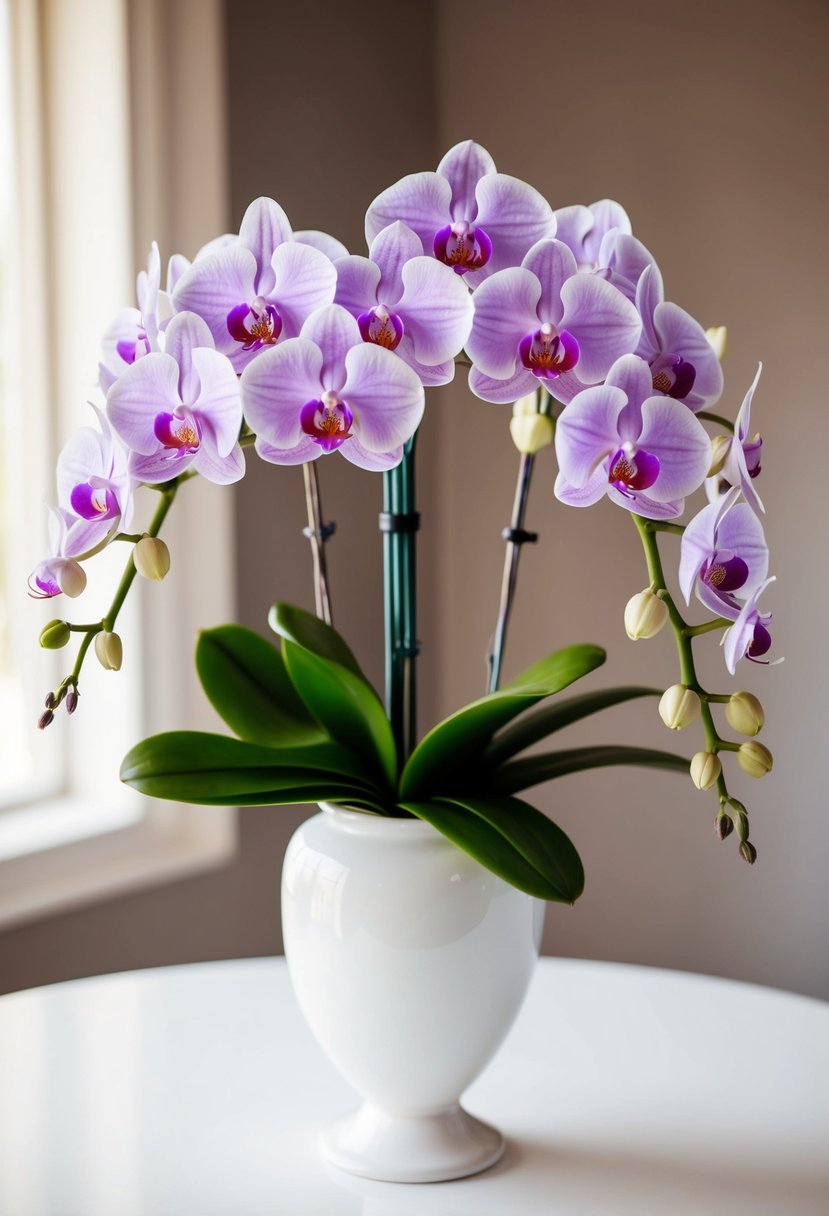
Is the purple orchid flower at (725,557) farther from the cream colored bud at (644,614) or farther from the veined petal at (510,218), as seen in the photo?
the veined petal at (510,218)

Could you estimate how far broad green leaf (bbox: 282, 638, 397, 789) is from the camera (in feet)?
2.39

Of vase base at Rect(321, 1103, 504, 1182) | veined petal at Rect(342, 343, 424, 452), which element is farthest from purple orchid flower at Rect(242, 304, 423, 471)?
vase base at Rect(321, 1103, 504, 1182)

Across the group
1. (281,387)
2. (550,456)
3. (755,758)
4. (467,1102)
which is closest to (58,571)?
(281,387)

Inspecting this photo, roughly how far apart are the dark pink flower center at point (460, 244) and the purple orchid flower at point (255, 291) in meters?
0.07

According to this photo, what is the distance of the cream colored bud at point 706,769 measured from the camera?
62 cm

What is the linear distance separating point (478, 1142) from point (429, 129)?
63.3 inches

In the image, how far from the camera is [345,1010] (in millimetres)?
714

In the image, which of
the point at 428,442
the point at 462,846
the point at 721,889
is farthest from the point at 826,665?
the point at 462,846

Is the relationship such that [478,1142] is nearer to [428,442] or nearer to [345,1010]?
[345,1010]

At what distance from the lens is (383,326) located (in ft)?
2.05

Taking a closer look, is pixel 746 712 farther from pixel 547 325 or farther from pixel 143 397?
pixel 143 397

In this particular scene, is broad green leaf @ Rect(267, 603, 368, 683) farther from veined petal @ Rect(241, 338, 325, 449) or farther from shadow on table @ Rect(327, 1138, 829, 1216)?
shadow on table @ Rect(327, 1138, 829, 1216)

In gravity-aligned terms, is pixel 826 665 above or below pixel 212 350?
below

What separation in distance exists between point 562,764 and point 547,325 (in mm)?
296
